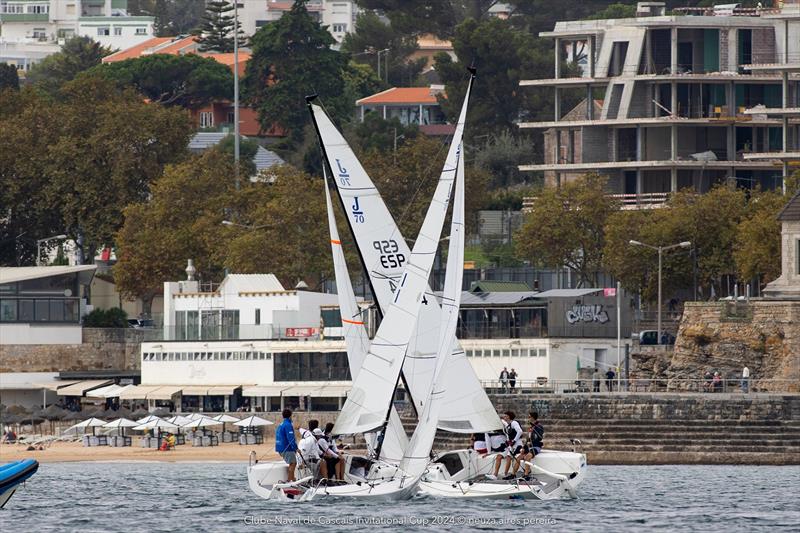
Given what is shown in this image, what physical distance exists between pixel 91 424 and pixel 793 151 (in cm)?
4636

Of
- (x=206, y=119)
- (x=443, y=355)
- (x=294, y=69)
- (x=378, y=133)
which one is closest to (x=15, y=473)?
(x=443, y=355)

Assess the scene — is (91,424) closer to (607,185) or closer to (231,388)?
(231,388)

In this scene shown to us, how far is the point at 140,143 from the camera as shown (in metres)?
130

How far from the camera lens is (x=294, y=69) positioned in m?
159

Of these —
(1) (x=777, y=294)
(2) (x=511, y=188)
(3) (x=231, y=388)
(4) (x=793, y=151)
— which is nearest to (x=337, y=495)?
(1) (x=777, y=294)

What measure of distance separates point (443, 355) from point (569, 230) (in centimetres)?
5776

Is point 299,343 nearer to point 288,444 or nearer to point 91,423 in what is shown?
point 91,423

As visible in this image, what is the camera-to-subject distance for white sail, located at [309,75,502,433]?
60.8 meters

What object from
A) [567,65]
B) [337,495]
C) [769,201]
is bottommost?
[337,495]

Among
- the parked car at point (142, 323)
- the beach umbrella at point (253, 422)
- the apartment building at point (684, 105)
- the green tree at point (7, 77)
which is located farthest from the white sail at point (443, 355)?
the green tree at point (7, 77)

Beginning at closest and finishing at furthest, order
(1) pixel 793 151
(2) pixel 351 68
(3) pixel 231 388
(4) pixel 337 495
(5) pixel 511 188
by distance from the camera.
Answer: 1. (4) pixel 337 495
2. (3) pixel 231 388
3. (1) pixel 793 151
4. (5) pixel 511 188
5. (2) pixel 351 68

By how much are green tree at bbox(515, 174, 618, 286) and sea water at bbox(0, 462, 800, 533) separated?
43.5 meters

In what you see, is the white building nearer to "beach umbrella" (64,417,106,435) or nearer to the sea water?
"beach umbrella" (64,417,106,435)

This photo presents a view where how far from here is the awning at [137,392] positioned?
107250mm
